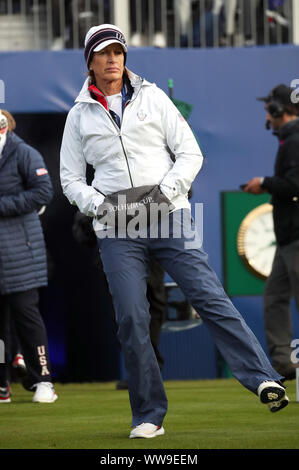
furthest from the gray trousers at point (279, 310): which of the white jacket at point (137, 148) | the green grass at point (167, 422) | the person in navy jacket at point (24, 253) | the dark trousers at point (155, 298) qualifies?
the white jacket at point (137, 148)

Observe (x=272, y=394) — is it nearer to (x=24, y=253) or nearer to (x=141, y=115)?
(x=141, y=115)

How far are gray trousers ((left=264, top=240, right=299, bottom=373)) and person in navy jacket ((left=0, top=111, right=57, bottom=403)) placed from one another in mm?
1732

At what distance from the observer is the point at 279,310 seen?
27.6ft

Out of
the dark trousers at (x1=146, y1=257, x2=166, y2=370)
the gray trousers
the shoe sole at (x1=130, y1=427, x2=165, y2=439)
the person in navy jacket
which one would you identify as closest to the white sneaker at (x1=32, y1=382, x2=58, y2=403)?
the person in navy jacket

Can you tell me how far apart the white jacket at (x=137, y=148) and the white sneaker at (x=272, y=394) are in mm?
953

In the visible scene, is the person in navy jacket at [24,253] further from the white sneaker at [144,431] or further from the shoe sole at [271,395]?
the shoe sole at [271,395]

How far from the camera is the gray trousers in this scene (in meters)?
8.23

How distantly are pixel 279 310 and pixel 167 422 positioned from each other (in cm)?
249

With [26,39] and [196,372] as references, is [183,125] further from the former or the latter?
[26,39]

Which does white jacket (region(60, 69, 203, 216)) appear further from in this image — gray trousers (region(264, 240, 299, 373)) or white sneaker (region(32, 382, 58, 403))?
gray trousers (region(264, 240, 299, 373))

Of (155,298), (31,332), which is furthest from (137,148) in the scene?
(155,298)

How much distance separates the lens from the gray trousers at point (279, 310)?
8234 millimetres

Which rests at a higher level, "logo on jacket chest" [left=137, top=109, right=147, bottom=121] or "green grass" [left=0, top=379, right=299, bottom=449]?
"logo on jacket chest" [left=137, top=109, right=147, bottom=121]

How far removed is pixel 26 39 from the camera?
11969 mm
